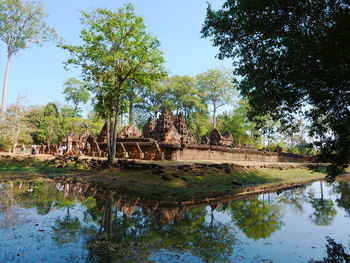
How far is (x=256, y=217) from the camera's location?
8.90 m

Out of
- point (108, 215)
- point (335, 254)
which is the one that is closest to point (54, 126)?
point (108, 215)

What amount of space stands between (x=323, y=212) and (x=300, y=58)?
6.85 m

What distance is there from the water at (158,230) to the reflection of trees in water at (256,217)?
31mm

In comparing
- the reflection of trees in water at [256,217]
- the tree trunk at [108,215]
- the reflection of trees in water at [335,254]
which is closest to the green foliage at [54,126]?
the tree trunk at [108,215]

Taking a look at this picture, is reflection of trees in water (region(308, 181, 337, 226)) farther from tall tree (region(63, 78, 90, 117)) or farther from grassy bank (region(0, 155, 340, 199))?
tall tree (region(63, 78, 90, 117))

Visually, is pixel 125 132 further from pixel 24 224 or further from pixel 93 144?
pixel 24 224

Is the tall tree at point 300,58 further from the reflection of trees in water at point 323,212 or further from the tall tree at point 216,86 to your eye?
the tall tree at point 216,86

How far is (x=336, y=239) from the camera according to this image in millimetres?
6688

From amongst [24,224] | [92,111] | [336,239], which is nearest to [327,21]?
[336,239]

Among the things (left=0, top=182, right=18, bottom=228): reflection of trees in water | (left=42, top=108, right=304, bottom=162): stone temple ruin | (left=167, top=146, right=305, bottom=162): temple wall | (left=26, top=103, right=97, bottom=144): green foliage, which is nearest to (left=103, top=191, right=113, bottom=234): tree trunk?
(left=0, top=182, right=18, bottom=228): reflection of trees in water

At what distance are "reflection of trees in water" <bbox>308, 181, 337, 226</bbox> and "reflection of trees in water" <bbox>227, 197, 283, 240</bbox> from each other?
130 centimetres

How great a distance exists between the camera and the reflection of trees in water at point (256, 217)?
23.9 ft

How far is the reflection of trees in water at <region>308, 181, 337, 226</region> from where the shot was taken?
8695 mm

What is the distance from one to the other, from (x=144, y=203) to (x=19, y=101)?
35328 mm
